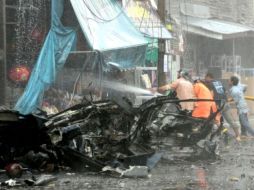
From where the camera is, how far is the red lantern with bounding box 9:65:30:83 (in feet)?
41.9

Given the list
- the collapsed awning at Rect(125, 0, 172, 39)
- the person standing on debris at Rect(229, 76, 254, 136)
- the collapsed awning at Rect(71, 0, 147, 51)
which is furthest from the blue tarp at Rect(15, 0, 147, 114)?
the person standing on debris at Rect(229, 76, 254, 136)

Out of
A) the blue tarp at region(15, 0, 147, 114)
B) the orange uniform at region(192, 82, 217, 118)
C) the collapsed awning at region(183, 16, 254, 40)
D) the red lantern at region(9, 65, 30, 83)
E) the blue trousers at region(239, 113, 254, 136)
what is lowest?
the blue trousers at region(239, 113, 254, 136)

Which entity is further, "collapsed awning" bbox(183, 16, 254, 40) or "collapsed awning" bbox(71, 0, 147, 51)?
"collapsed awning" bbox(183, 16, 254, 40)

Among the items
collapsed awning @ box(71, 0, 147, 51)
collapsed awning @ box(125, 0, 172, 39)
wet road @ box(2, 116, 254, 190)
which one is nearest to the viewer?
wet road @ box(2, 116, 254, 190)

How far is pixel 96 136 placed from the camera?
7.93m

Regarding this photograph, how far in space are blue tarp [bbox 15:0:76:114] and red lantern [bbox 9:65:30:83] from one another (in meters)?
0.77

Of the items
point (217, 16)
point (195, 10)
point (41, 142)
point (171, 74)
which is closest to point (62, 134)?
point (41, 142)

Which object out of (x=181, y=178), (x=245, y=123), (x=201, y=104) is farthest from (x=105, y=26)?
(x=181, y=178)

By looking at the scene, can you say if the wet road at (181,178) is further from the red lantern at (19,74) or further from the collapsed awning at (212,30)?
the collapsed awning at (212,30)

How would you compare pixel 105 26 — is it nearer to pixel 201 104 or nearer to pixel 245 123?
pixel 201 104

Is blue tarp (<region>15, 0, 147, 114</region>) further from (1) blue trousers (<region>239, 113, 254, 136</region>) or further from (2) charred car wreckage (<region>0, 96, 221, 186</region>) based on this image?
(2) charred car wreckage (<region>0, 96, 221, 186</region>)

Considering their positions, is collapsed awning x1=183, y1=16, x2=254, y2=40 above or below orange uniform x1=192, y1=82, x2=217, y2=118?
above

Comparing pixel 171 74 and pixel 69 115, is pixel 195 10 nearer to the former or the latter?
pixel 171 74

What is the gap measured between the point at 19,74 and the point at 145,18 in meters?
4.77
